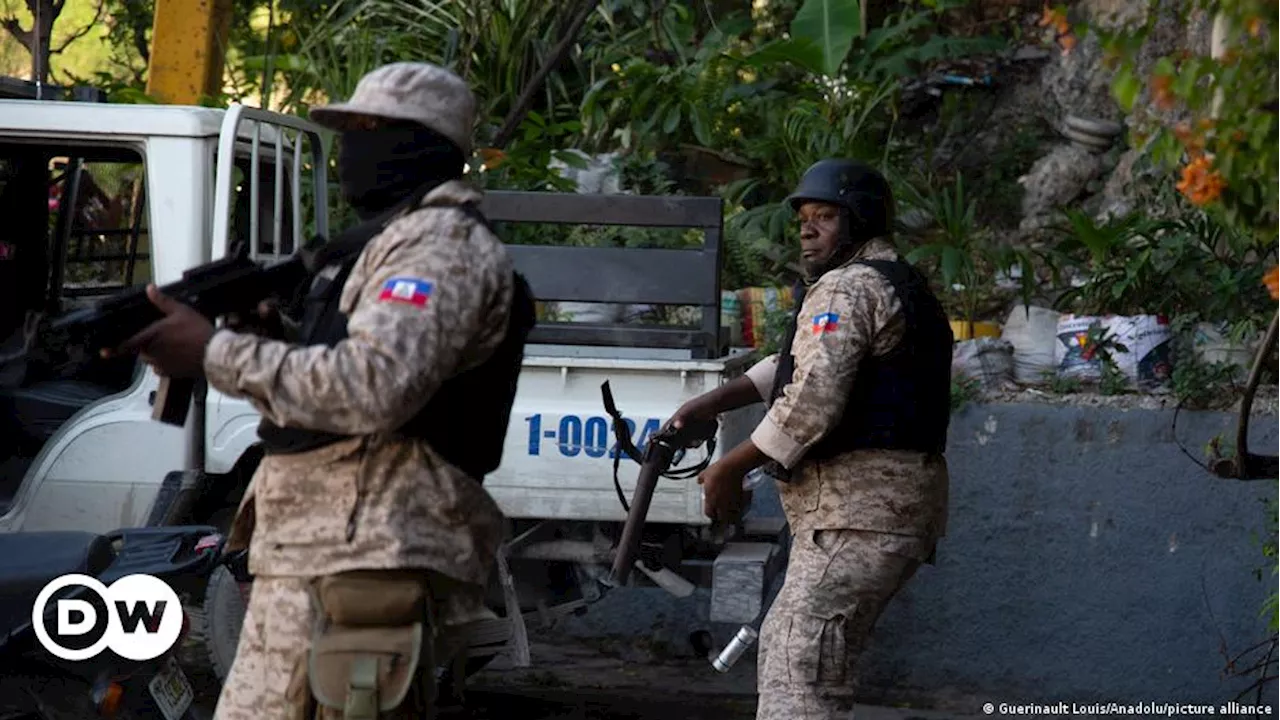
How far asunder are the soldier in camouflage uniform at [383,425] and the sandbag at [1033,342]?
164 inches

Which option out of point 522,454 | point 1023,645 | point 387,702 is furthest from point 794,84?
point 387,702

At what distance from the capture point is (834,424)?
4367 mm

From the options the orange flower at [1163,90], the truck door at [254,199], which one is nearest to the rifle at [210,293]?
the orange flower at [1163,90]

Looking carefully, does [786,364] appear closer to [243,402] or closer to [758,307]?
[243,402]

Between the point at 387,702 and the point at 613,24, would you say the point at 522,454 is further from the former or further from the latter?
the point at 613,24

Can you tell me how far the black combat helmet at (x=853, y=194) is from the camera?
15.1 feet

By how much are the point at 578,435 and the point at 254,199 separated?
1201 mm

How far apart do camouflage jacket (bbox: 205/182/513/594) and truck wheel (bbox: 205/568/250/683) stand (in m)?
2.16

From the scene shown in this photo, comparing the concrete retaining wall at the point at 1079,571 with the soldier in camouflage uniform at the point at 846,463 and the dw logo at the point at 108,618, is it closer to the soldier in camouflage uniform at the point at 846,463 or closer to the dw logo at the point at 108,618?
the soldier in camouflage uniform at the point at 846,463

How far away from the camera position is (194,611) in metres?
5.38

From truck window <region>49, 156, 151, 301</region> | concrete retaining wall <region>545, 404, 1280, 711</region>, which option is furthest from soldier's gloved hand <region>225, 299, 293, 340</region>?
concrete retaining wall <region>545, 404, 1280, 711</region>

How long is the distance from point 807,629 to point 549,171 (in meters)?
3.83

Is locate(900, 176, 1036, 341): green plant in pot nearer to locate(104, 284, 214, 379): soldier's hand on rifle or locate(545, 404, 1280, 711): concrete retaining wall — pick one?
locate(545, 404, 1280, 711): concrete retaining wall

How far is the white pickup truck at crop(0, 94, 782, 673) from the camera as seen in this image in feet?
17.6
